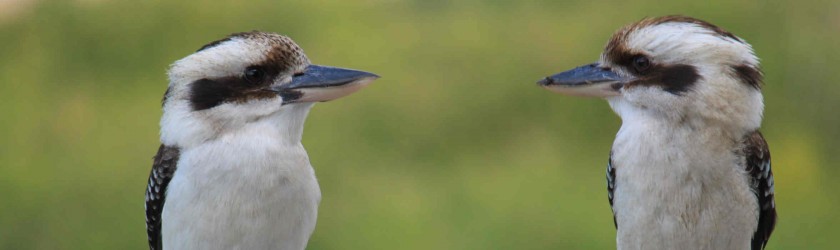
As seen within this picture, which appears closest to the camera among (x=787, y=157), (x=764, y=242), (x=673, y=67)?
(x=673, y=67)

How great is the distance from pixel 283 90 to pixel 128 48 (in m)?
A: 1.43

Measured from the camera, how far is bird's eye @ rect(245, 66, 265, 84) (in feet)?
9.04

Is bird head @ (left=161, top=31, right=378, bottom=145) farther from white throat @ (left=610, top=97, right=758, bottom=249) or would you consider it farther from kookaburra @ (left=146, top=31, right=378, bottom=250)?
white throat @ (left=610, top=97, right=758, bottom=249)

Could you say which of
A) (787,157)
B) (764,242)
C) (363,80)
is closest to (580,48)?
(787,157)

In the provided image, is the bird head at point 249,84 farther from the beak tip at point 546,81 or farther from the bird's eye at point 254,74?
the beak tip at point 546,81

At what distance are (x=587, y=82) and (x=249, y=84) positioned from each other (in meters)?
0.76

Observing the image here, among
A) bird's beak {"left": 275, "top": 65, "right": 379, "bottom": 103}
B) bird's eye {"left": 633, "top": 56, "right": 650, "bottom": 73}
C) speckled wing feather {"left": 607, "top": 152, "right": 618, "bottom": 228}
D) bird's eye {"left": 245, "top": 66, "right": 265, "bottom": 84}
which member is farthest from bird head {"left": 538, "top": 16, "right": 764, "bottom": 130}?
bird's eye {"left": 245, "top": 66, "right": 265, "bottom": 84}

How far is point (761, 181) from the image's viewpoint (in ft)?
9.41

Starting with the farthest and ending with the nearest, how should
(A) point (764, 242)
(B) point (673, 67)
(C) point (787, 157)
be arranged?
(C) point (787, 157)
(A) point (764, 242)
(B) point (673, 67)

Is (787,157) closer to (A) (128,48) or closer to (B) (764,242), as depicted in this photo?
(B) (764,242)

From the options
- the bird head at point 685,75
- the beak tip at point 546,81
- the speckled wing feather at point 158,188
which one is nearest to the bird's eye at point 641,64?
the bird head at point 685,75

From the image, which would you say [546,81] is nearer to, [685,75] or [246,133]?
[685,75]

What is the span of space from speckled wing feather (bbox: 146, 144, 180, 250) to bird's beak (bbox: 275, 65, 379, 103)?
32 centimetres

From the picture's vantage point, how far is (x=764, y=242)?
301 centimetres
